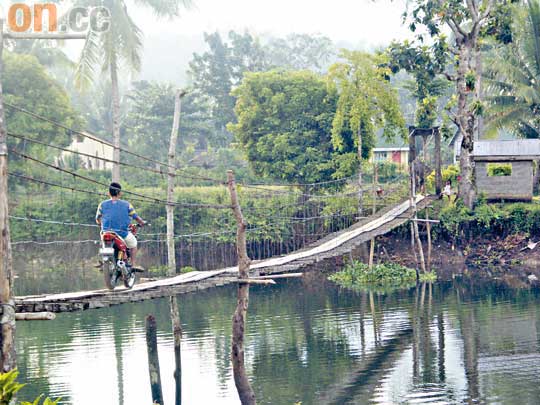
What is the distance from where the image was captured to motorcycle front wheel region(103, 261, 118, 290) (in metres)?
11.7

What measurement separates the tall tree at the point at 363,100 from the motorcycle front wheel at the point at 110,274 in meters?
16.1

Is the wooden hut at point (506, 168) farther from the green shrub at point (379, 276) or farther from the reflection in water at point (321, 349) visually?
the green shrub at point (379, 276)

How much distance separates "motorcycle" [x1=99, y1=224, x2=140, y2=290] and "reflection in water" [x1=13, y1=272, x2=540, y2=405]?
2.88 meters

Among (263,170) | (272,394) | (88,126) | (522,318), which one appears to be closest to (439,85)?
(263,170)

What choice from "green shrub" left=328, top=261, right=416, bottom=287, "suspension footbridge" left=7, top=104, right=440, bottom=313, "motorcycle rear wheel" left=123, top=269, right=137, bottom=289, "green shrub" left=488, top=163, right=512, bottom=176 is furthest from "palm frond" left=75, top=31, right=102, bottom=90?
"motorcycle rear wheel" left=123, top=269, right=137, bottom=289

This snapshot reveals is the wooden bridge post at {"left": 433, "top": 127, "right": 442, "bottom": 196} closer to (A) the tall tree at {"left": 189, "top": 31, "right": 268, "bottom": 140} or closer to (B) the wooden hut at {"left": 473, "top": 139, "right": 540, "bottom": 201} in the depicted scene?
(B) the wooden hut at {"left": 473, "top": 139, "right": 540, "bottom": 201}

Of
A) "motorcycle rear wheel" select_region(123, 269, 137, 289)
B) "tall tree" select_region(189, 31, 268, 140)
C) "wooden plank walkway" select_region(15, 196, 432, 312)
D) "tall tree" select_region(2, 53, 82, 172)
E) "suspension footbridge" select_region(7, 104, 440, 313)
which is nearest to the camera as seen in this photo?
A: "wooden plank walkway" select_region(15, 196, 432, 312)

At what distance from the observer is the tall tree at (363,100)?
2697 cm

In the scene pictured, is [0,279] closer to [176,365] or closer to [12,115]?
[176,365]

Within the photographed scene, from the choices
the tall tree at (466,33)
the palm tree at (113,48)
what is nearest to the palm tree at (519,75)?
the tall tree at (466,33)

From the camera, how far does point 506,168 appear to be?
90.3ft

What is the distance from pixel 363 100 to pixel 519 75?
5.71 metres

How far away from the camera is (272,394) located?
14.1 metres

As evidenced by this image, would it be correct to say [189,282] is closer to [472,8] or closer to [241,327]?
[241,327]
